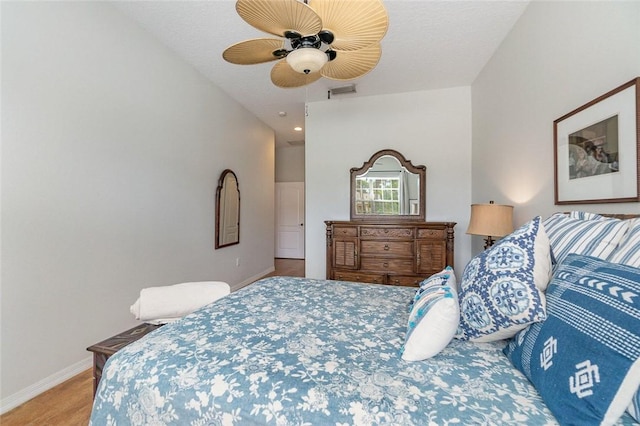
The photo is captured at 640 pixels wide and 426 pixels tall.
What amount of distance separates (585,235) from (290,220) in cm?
614

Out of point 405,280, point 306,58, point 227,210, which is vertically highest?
point 306,58

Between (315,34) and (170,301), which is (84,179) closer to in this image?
(170,301)

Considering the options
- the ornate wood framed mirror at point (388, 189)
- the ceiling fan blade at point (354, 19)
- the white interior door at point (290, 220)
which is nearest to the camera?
the ceiling fan blade at point (354, 19)

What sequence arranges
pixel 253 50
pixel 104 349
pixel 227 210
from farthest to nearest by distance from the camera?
pixel 227 210
pixel 253 50
pixel 104 349

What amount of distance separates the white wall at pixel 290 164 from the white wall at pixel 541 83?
436cm

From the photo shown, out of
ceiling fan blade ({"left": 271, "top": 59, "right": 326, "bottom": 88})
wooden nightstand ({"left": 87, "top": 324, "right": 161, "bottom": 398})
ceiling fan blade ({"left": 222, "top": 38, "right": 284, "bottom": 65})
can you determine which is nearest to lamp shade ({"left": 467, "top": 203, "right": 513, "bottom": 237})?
ceiling fan blade ({"left": 271, "top": 59, "right": 326, "bottom": 88})

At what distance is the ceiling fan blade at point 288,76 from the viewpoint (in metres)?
1.88

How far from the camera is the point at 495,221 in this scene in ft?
7.37

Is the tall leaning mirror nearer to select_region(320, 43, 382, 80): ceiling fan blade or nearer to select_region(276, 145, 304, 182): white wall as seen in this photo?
select_region(320, 43, 382, 80): ceiling fan blade

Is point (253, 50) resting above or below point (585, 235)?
above

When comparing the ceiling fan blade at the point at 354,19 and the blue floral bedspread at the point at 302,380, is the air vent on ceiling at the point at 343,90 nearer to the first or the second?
the ceiling fan blade at the point at 354,19

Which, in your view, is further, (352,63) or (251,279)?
(251,279)

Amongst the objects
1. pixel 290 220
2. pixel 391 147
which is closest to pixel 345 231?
pixel 391 147

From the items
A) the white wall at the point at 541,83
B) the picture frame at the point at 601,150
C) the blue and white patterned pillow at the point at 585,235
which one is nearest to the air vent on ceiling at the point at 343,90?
the white wall at the point at 541,83
